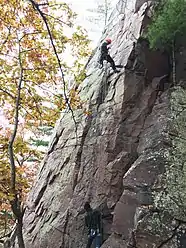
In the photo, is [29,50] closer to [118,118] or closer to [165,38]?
[118,118]

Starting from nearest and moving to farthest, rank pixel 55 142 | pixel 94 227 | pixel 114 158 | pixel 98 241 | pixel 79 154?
pixel 98 241 < pixel 94 227 < pixel 114 158 < pixel 79 154 < pixel 55 142

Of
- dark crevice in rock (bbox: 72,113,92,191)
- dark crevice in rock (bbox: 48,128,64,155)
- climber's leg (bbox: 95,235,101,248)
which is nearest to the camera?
climber's leg (bbox: 95,235,101,248)

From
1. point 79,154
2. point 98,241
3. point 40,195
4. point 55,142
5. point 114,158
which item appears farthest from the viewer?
point 55,142

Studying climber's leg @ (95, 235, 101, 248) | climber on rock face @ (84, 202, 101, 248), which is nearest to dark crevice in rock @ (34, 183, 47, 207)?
climber on rock face @ (84, 202, 101, 248)

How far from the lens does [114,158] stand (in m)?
10.4

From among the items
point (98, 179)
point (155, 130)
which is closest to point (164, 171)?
point (155, 130)

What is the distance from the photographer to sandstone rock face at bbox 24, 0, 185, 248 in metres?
7.96

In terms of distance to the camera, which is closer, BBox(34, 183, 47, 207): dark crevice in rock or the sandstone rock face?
the sandstone rock face

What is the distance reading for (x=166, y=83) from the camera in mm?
11742

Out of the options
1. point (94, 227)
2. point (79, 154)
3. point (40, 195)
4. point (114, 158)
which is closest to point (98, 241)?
point (94, 227)

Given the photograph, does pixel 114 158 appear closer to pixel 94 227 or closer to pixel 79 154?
pixel 79 154

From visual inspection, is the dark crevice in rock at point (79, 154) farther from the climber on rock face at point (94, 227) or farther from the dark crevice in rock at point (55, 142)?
the climber on rock face at point (94, 227)

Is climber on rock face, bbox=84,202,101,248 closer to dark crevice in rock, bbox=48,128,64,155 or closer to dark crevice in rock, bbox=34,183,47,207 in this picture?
dark crevice in rock, bbox=34,183,47,207

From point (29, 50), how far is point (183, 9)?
5.33 m
